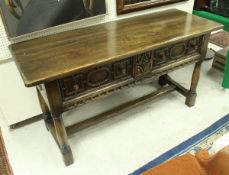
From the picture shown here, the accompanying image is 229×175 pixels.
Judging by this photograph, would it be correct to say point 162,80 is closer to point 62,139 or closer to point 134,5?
point 134,5

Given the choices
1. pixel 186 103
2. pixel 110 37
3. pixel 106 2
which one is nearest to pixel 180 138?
pixel 186 103

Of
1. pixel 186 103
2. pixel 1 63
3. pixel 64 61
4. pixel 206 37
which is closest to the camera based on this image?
pixel 64 61

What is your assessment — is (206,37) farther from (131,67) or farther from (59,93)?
(59,93)

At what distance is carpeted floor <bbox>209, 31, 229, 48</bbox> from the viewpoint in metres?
3.34

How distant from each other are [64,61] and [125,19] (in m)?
0.82

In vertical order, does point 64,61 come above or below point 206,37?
above

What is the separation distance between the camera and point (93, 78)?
4.70 ft

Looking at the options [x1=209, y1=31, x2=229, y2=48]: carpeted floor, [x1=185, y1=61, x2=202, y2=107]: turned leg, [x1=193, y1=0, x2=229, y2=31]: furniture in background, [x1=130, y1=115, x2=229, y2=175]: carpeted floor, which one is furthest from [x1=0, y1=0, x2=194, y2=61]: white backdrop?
[x1=209, y1=31, x2=229, y2=48]: carpeted floor

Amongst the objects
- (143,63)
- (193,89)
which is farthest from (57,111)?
(193,89)

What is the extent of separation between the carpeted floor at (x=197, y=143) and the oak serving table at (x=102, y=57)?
493mm

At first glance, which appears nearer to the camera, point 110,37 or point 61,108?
point 61,108

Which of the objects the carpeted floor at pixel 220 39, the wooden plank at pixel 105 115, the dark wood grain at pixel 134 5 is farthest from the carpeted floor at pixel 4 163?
the carpeted floor at pixel 220 39

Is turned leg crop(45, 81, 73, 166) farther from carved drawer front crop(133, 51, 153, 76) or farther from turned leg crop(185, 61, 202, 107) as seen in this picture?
turned leg crop(185, 61, 202, 107)

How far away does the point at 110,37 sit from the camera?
160 centimetres
